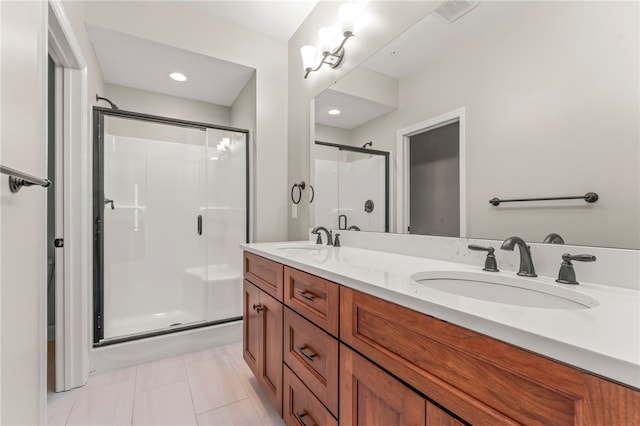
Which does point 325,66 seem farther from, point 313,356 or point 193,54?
point 313,356

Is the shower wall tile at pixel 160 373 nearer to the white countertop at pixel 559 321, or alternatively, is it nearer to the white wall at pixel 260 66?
the white wall at pixel 260 66

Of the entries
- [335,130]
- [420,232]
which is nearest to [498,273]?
[420,232]

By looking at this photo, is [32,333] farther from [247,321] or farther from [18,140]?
[247,321]

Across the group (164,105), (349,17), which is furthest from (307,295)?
(164,105)

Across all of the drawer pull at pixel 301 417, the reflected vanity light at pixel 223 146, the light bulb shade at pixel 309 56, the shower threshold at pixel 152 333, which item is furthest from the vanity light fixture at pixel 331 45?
the shower threshold at pixel 152 333

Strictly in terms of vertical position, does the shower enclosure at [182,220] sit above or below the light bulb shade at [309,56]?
below

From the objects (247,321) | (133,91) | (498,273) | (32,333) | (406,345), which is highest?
(133,91)

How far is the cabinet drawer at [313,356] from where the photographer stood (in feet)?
2.95

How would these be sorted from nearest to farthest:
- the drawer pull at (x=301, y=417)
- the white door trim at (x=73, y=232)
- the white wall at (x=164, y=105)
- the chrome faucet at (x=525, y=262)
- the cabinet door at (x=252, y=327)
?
the chrome faucet at (x=525, y=262), the drawer pull at (x=301, y=417), the cabinet door at (x=252, y=327), the white door trim at (x=73, y=232), the white wall at (x=164, y=105)

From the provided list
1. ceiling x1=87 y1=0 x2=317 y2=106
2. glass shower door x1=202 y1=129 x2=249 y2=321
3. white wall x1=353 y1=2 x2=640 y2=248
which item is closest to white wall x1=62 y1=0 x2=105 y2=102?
ceiling x1=87 y1=0 x2=317 y2=106

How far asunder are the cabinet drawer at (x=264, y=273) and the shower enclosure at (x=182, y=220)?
827 millimetres

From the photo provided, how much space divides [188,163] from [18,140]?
1584 millimetres

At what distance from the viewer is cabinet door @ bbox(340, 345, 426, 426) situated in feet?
2.08

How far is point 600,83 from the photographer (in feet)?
2.61
